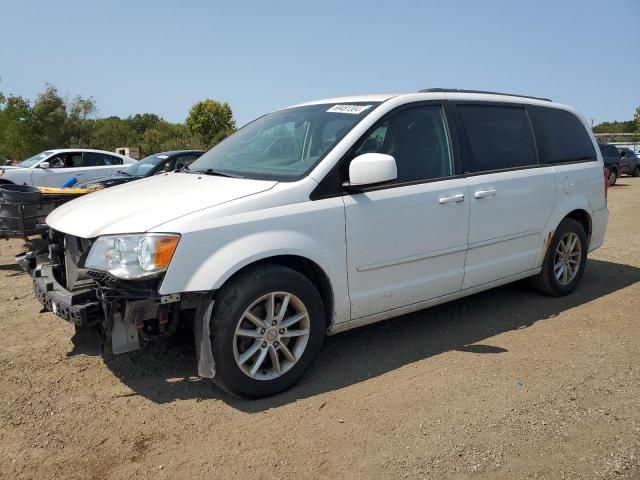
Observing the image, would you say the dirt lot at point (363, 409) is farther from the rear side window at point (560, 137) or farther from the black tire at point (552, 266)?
the rear side window at point (560, 137)

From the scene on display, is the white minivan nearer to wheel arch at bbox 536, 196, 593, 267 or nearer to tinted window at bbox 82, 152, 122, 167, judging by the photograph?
wheel arch at bbox 536, 196, 593, 267

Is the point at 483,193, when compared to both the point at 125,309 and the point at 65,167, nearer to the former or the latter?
the point at 125,309

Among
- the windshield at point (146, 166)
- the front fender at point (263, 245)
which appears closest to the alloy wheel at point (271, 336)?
the front fender at point (263, 245)

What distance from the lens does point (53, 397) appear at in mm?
3525

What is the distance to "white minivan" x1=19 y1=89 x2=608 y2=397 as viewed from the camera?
318cm

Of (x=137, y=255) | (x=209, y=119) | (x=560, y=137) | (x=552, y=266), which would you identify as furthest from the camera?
(x=209, y=119)

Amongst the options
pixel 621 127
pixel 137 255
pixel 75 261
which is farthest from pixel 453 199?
pixel 621 127

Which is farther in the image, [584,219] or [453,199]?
[584,219]

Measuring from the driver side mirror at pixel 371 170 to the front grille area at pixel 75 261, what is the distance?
1.69 metres

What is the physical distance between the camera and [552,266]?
536 centimetres

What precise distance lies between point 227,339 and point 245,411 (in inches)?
18.1

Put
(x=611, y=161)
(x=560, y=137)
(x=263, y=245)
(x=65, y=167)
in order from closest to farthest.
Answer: (x=263, y=245) → (x=560, y=137) → (x=65, y=167) → (x=611, y=161)

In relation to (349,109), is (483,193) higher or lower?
lower

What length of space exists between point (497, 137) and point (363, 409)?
8.95 feet
